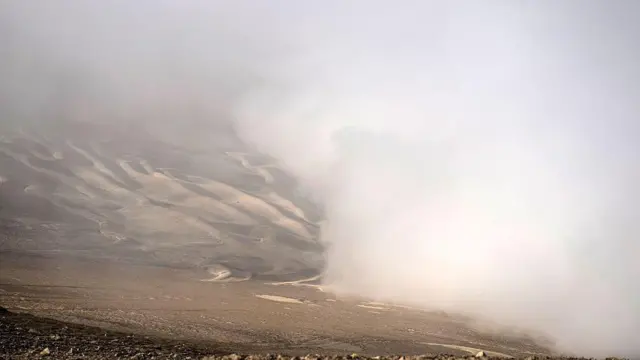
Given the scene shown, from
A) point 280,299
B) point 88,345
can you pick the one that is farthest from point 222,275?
point 88,345

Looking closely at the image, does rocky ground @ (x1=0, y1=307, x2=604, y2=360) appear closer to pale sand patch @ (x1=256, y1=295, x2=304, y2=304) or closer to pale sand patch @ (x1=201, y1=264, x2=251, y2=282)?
pale sand patch @ (x1=256, y1=295, x2=304, y2=304)

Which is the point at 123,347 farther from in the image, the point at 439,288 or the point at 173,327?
the point at 439,288

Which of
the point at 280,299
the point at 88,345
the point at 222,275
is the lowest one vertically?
the point at 88,345

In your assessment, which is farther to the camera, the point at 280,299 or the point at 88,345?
the point at 280,299

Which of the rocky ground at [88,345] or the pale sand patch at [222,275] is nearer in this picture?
the rocky ground at [88,345]

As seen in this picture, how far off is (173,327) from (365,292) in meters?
10.4

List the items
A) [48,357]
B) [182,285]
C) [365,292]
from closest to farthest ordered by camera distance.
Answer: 1. [48,357]
2. [182,285]
3. [365,292]

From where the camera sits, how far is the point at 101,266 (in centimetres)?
1984

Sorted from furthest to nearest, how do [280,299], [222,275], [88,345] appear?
[222,275], [280,299], [88,345]

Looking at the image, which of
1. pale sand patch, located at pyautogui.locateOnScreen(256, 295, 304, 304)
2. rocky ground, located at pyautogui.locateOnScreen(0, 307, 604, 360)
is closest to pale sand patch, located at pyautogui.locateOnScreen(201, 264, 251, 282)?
pale sand patch, located at pyautogui.locateOnScreen(256, 295, 304, 304)

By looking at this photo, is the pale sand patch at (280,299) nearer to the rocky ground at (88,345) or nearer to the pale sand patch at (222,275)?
the pale sand patch at (222,275)

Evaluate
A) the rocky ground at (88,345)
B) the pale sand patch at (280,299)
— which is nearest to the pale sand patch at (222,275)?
the pale sand patch at (280,299)

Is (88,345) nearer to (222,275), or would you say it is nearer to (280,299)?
(280,299)

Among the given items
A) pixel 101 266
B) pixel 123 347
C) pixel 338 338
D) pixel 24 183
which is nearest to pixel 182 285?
pixel 101 266
